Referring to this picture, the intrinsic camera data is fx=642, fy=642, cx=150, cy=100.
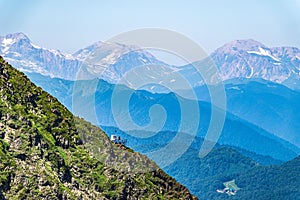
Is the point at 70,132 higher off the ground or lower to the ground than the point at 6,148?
higher

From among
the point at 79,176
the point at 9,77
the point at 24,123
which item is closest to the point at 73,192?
the point at 79,176

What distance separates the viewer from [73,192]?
7619 cm

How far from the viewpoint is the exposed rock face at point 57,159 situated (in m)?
71.1

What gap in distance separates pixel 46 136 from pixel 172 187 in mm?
22018

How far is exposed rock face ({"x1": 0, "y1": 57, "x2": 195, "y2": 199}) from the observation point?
233 feet

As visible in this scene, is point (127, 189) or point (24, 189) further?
point (127, 189)

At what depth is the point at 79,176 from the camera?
81062 mm

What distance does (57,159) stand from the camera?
3071 inches

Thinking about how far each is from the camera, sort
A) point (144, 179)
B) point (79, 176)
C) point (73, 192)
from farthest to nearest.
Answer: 1. point (144, 179)
2. point (79, 176)
3. point (73, 192)

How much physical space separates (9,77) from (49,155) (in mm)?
14240

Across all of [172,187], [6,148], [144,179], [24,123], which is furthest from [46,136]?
[172,187]

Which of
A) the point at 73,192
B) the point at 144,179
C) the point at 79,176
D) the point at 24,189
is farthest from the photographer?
the point at 144,179

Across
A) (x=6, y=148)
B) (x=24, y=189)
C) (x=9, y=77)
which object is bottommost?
(x=24, y=189)

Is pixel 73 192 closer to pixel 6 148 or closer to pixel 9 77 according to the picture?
pixel 6 148
